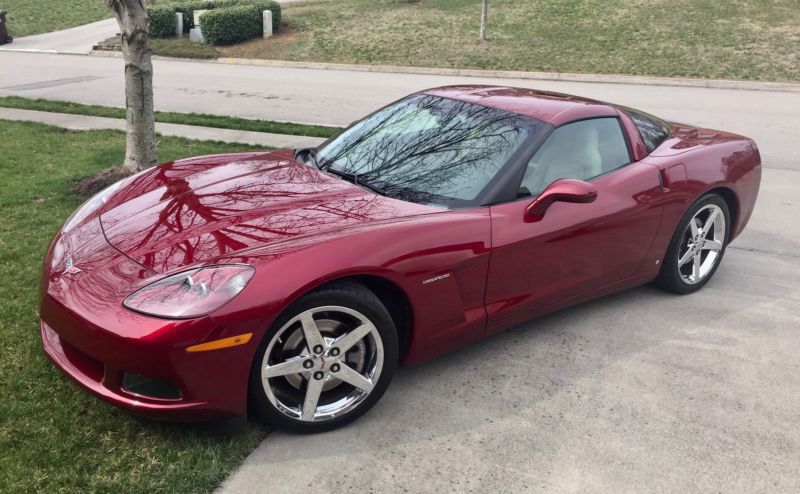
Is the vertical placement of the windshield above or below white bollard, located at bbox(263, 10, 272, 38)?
below

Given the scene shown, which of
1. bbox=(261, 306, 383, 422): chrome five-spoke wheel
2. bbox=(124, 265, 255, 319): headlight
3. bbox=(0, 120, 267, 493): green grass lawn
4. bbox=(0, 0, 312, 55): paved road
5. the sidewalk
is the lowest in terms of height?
bbox=(0, 120, 267, 493): green grass lawn

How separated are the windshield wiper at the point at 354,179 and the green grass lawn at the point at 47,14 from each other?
24522mm

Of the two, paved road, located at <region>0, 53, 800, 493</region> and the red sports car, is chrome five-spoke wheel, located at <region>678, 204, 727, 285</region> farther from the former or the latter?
paved road, located at <region>0, 53, 800, 493</region>

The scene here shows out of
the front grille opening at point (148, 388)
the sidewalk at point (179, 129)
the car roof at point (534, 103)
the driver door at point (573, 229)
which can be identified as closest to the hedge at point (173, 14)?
the sidewalk at point (179, 129)

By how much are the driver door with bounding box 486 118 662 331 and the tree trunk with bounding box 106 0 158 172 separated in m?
3.95

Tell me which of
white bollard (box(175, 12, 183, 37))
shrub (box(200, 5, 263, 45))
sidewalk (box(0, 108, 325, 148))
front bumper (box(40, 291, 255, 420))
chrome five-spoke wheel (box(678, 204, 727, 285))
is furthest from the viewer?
white bollard (box(175, 12, 183, 37))

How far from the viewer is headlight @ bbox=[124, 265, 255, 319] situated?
8.53ft

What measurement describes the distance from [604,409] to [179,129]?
7.36 metres

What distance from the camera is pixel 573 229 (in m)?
3.67

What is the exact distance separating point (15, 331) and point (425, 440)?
226 cm

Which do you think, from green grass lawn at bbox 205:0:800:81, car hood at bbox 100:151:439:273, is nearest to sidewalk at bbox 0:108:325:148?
car hood at bbox 100:151:439:273

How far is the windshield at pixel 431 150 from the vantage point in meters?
3.55

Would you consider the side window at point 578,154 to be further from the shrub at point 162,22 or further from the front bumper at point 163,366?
the shrub at point 162,22

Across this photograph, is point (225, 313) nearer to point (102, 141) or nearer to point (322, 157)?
point (322, 157)
